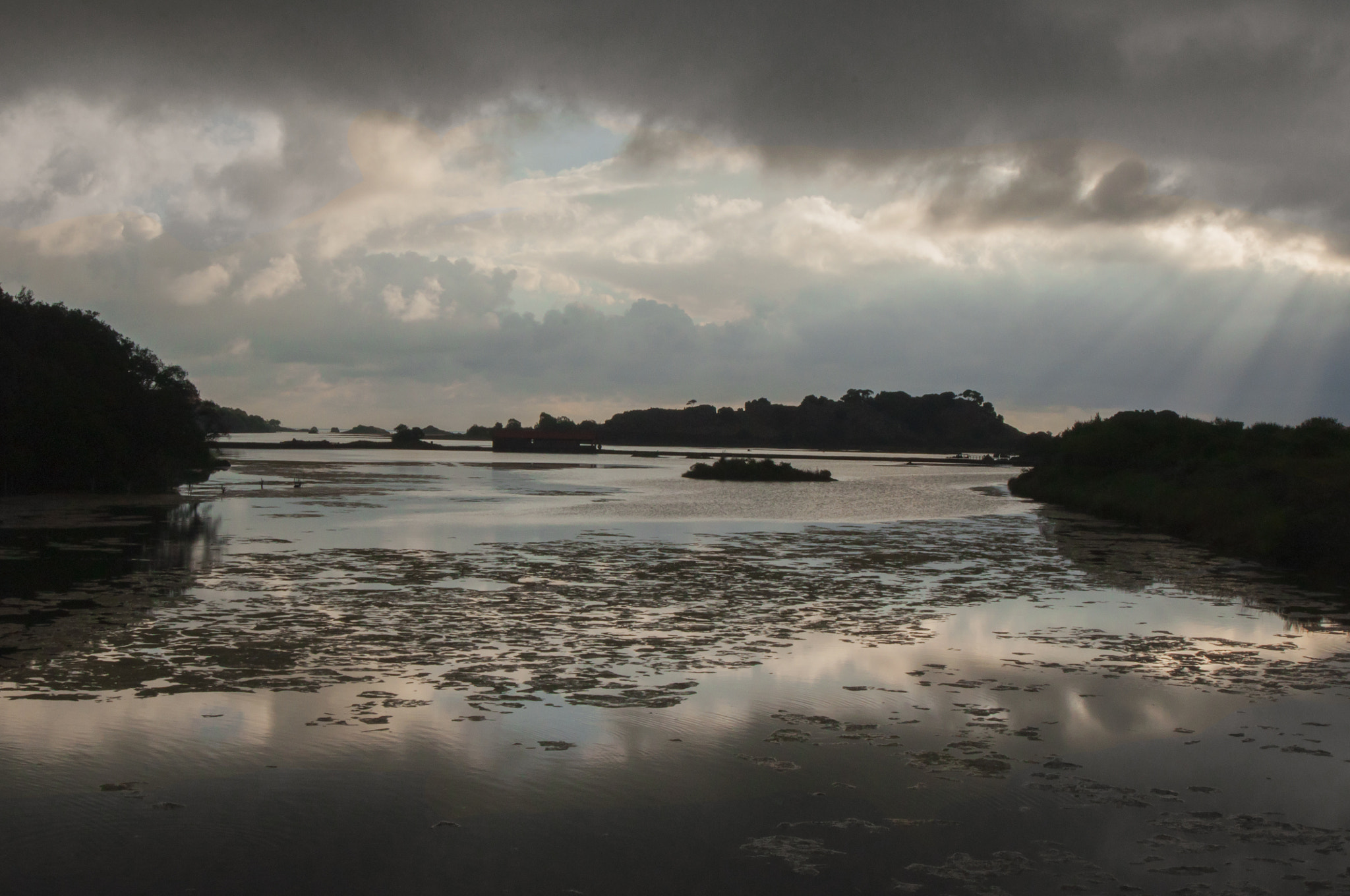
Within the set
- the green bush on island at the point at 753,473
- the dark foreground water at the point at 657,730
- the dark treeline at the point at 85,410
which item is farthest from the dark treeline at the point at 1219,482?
the dark treeline at the point at 85,410

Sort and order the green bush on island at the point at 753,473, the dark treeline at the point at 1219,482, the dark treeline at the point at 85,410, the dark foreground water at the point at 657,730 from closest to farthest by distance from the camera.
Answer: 1. the dark foreground water at the point at 657,730
2. the dark treeline at the point at 1219,482
3. the dark treeline at the point at 85,410
4. the green bush on island at the point at 753,473

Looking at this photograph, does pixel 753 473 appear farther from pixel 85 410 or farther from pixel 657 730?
pixel 657 730

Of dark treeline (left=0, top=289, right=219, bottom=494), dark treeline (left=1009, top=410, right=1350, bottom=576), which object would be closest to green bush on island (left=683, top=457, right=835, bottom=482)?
dark treeline (left=1009, top=410, right=1350, bottom=576)

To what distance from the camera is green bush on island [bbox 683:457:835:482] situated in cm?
8581

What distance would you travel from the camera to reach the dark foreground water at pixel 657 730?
23.1ft

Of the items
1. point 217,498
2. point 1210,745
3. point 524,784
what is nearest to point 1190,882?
point 1210,745

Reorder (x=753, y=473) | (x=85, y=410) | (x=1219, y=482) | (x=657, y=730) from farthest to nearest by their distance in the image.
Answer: (x=753, y=473) < (x=85, y=410) < (x=1219, y=482) < (x=657, y=730)

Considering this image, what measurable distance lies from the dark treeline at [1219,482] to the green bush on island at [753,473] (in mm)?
21417

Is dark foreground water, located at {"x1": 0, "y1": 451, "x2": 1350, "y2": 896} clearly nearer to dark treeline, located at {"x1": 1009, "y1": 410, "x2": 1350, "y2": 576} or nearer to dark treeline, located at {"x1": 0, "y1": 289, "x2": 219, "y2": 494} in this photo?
dark treeline, located at {"x1": 1009, "y1": 410, "x2": 1350, "y2": 576}

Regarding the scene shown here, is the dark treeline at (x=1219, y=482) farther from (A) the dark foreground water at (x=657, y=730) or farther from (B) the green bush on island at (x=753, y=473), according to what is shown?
(B) the green bush on island at (x=753, y=473)

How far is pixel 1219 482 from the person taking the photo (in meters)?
38.2

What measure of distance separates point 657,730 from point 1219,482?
34945 mm

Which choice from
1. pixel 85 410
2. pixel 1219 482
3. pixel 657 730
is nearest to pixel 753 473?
pixel 1219 482

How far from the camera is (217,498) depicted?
47406 millimetres
